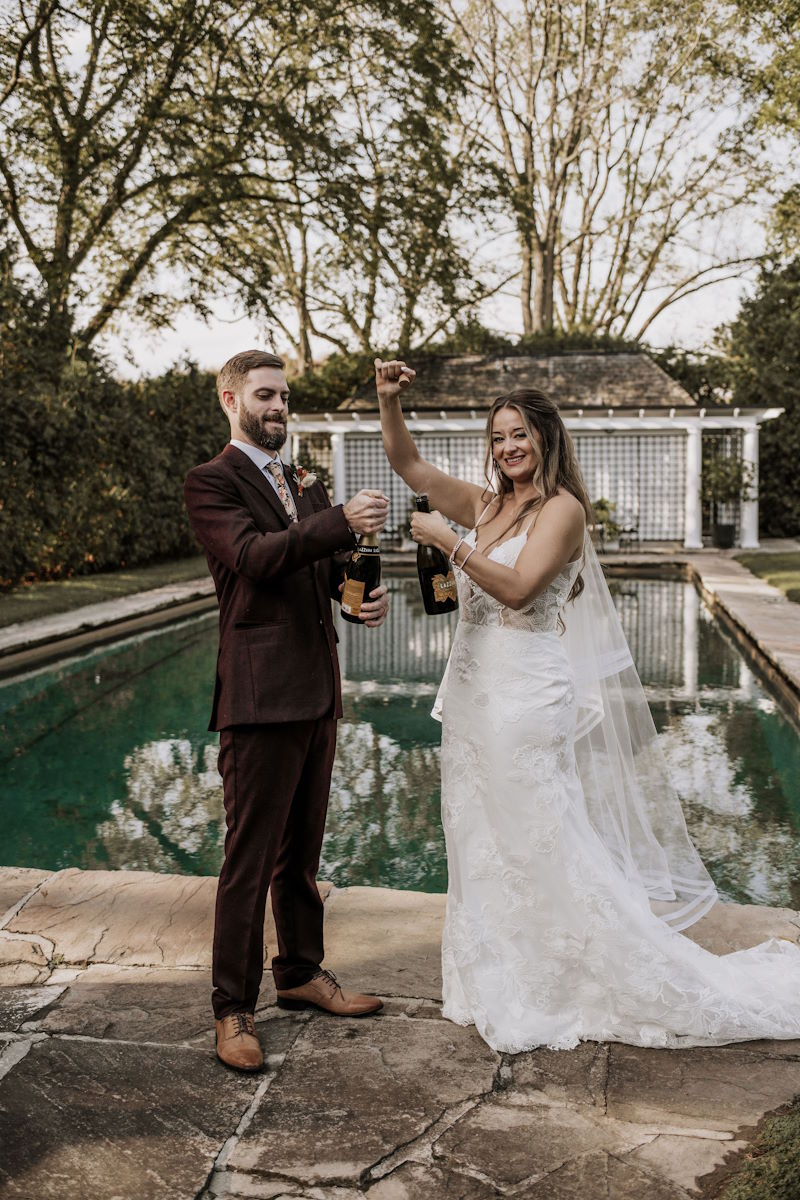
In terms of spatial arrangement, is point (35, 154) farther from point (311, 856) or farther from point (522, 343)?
point (311, 856)

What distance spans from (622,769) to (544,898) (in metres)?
0.65

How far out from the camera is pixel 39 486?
15.4m

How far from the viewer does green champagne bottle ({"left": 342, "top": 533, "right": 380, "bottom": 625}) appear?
3197 millimetres

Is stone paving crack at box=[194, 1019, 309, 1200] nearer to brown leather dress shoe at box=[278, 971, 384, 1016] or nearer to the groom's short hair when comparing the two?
brown leather dress shoe at box=[278, 971, 384, 1016]

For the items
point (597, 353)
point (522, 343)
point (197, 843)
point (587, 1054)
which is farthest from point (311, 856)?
point (522, 343)

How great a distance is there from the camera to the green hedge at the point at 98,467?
48.9ft

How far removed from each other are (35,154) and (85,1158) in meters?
20.8

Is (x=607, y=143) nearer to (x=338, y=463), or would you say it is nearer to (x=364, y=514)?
(x=338, y=463)

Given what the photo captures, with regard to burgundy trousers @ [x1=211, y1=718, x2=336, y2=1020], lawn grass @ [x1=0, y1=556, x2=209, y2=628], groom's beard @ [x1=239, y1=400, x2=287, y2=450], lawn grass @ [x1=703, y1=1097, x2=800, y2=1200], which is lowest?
lawn grass @ [x1=0, y1=556, x2=209, y2=628]

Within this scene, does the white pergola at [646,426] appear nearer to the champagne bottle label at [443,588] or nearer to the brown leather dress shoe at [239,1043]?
the champagne bottle label at [443,588]

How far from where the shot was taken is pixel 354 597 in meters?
3.20

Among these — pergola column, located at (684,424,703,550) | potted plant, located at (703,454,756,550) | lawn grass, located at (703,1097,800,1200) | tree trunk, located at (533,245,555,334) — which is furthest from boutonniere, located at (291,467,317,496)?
tree trunk, located at (533,245,555,334)

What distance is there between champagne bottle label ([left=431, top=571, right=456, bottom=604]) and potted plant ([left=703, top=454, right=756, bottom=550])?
21923 millimetres

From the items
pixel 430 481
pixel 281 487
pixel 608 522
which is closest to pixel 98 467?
pixel 608 522
